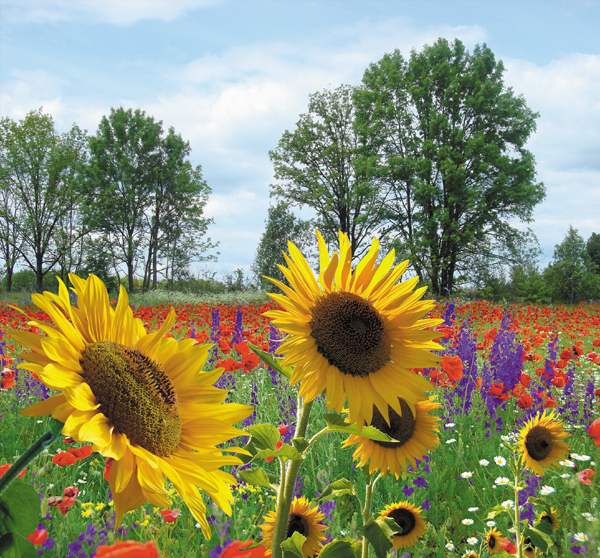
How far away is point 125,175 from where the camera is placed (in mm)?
30016

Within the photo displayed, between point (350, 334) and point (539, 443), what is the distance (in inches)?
67.8

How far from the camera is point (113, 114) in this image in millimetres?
30797

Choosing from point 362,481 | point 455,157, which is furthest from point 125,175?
point 362,481

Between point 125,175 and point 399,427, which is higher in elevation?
point 125,175

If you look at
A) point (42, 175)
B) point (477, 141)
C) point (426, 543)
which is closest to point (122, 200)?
point (42, 175)

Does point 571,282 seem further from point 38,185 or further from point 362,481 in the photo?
point 38,185

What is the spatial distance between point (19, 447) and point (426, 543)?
346 cm

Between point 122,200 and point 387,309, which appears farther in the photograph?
point 122,200

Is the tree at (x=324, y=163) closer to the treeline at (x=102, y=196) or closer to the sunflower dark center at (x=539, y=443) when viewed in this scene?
the treeline at (x=102, y=196)

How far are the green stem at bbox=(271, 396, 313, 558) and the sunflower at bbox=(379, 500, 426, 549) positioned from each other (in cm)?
119

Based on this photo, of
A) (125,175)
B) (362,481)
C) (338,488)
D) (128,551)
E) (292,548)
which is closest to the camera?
(128,551)

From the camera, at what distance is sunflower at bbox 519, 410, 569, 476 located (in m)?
2.10

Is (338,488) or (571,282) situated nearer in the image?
(338,488)

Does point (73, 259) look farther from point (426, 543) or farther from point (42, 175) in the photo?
point (426, 543)
